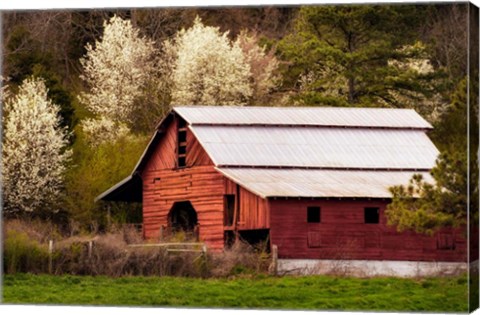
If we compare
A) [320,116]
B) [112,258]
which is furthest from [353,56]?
[112,258]

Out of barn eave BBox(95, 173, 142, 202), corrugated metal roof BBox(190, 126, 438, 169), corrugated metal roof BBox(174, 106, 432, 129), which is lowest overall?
barn eave BBox(95, 173, 142, 202)

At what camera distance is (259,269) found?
39.4 meters

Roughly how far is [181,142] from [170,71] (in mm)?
1691

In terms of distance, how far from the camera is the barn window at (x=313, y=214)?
38.9m

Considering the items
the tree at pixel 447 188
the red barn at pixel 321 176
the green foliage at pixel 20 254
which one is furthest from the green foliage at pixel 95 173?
the tree at pixel 447 188

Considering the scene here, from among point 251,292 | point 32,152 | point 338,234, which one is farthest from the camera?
point 32,152

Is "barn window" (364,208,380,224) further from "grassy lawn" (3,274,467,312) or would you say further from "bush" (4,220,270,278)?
"bush" (4,220,270,278)

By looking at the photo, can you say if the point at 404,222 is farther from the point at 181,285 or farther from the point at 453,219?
the point at 181,285

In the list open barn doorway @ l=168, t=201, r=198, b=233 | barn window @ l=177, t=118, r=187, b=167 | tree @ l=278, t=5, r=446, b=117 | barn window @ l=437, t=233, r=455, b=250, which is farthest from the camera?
open barn doorway @ l=168, t=201, r=198, b=233

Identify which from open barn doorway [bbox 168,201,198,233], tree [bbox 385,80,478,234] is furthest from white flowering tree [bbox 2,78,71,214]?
tree [bbox 385,80,478,234]

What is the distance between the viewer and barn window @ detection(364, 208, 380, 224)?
38.3 meters

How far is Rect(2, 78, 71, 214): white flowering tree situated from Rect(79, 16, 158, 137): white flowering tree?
934 millimetres

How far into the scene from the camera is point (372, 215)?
126ft

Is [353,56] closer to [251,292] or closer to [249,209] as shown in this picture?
[249,209]
